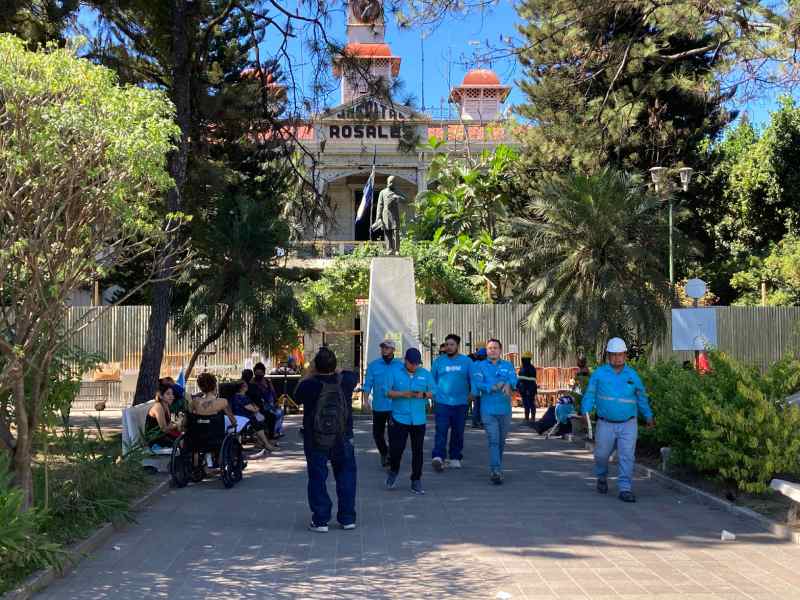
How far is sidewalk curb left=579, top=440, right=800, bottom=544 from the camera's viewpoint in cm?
783

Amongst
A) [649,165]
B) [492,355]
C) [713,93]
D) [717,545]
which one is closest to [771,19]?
[713,93]

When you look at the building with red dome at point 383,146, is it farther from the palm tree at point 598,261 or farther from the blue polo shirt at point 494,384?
the blue polo shirt at point 494,384

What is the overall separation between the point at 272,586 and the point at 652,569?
277cm

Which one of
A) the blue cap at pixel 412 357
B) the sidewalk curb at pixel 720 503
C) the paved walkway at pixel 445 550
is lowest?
the paved walkway at pixel 445 550

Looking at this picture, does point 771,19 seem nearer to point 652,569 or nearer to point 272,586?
point 652,569

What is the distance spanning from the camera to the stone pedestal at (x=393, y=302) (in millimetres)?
20000

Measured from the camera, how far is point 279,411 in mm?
16141

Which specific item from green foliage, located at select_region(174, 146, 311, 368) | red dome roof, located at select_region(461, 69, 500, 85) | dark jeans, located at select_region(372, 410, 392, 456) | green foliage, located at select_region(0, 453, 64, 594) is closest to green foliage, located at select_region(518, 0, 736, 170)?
dark jeans, located at select_region(372, 410, 392, 456)

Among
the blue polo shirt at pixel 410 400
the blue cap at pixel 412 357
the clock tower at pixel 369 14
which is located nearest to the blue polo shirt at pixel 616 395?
the blue polo shirt at pixel 410 400

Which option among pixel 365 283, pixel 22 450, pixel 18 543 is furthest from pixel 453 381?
pixel 365 283

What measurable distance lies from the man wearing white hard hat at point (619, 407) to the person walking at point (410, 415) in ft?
5.86

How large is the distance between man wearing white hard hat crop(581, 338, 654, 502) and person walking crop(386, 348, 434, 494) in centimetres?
179

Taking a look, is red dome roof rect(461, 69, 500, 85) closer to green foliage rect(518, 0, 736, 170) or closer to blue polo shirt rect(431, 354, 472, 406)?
green foliage rect(518, 0, 736, 170)

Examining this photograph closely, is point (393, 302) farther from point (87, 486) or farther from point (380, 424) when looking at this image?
point (87, 486)
